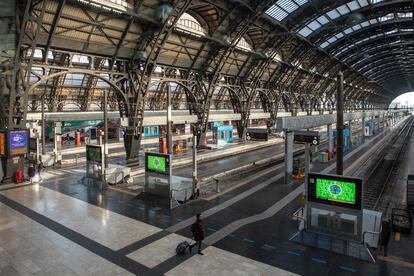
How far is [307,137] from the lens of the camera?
22.2 m

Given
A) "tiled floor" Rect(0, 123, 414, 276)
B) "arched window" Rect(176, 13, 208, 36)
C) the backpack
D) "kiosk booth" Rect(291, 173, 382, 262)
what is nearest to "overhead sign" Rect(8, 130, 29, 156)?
"tiled floor" Rect(0, 123, 414, 276)

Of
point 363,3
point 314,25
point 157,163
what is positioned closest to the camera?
point 157,163

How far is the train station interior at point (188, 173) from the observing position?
1127 cm

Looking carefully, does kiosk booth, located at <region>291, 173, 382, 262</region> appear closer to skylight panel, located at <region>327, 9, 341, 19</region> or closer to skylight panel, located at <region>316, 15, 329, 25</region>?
skylight panel, located at <region>327, 9, 341, 19</region>

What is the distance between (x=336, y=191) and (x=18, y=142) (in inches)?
880

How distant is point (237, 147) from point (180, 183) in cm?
2553

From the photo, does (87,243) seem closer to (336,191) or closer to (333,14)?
(336,191)

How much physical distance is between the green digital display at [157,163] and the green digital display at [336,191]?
9.02 metres

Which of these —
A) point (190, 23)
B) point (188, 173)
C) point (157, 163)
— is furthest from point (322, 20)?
point (157, 163)

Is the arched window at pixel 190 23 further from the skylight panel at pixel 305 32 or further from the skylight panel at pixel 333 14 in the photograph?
the skylight panel at pixel 333 14

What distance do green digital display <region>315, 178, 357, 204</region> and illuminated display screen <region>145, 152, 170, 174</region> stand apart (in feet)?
28.6

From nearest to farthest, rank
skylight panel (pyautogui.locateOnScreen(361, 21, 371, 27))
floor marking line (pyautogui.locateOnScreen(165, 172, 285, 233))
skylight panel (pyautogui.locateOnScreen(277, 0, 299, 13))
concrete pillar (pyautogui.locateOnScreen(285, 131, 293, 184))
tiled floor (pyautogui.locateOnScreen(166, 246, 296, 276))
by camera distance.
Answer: tiled floor (pyautogui.locateOnScreen(166, 246, 296, 276)) → floor marking line (pyautogui.locateOnScreen(165, 172, 285, 233)) → concrete pillar (pyautogui.locateOnScreen(285, 131, 293, 184)) → skylight panel (pyautogui.locateOnScreen(277, 0, 299, 13)) → skylight panel (pyautogui.locateOnScreen(361, 21, 371, 27))

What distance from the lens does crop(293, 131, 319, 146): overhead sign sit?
21438 mm

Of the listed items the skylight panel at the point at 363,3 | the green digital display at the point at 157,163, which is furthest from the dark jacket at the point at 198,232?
the skylight panel at the point at 363,3
